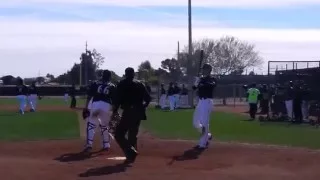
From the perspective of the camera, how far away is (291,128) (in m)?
27.1

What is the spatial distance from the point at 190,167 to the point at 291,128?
13428 mm

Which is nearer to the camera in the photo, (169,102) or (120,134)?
(120,134)

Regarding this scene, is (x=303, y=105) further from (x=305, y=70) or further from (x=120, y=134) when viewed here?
(x=120, y=134)

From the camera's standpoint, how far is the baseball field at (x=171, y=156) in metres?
13.2

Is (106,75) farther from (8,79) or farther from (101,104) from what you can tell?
(8,79)

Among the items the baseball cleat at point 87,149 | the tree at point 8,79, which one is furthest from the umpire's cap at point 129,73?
the tree at point 8,79

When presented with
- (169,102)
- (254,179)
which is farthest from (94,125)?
(169,102)

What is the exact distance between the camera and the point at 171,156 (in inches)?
652

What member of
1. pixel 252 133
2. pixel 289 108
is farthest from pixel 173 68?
pixel 252 133

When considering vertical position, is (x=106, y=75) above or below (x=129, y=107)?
above

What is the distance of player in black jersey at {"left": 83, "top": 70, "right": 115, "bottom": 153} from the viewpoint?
17047mm

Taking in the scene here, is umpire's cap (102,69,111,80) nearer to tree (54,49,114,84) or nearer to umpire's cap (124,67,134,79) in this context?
umpire's cap (124,67,134,79)

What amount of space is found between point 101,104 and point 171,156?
82.4 inches

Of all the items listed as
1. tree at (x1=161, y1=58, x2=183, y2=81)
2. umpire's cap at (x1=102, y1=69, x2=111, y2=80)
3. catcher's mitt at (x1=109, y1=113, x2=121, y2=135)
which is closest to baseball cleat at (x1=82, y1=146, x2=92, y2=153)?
catcher's mitt at (x1=109, y1=113, x2=121, y2=135)
